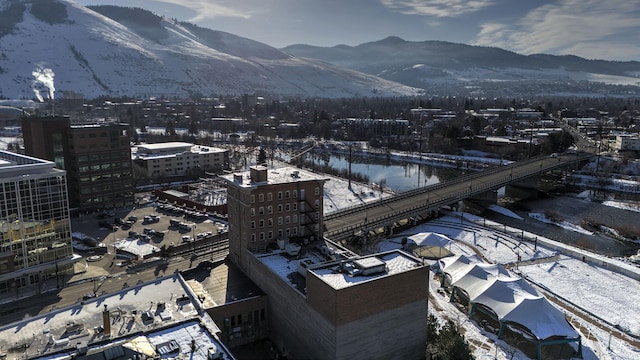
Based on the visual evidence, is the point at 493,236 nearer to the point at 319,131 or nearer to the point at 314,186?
the point at 314,186

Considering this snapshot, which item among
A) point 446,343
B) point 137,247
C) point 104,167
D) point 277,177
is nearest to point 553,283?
point 446,343

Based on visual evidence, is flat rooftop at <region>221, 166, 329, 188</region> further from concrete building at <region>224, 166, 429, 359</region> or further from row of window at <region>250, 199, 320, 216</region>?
row of window at <region>250, 199, 320, 216</region>

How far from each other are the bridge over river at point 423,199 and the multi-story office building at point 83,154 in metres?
21.4

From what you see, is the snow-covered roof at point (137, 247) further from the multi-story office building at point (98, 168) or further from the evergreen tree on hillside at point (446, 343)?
the evergreen tree on hillside at point (446, 343)

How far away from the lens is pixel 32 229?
26.6 meters

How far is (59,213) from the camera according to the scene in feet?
90.4

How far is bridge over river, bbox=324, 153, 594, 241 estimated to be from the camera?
123 ft

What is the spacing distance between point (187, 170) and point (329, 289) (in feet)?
150

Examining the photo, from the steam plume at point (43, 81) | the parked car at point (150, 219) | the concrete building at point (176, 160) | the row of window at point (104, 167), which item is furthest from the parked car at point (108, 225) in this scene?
the steam plume at point (43, 81)

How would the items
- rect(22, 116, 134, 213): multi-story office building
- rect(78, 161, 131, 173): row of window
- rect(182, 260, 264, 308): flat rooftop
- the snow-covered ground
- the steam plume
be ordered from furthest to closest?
1. the steam plume
2. rect(78, 161, 131, 173): row of window
3. rect(22, 116, 134, 213): multi-story office building
4. rect(182, 260, 264, 308): flat rooftop
5. the snow-covered ground

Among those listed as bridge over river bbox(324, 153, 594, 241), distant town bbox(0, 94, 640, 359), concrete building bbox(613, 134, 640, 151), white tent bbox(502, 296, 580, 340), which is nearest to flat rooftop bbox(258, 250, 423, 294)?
distant town bbox(0, 94, 640, 359)

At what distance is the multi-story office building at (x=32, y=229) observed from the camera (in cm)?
2541

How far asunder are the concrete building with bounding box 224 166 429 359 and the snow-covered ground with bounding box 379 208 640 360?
164 inches

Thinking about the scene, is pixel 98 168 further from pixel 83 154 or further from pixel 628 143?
pixel 628 143
